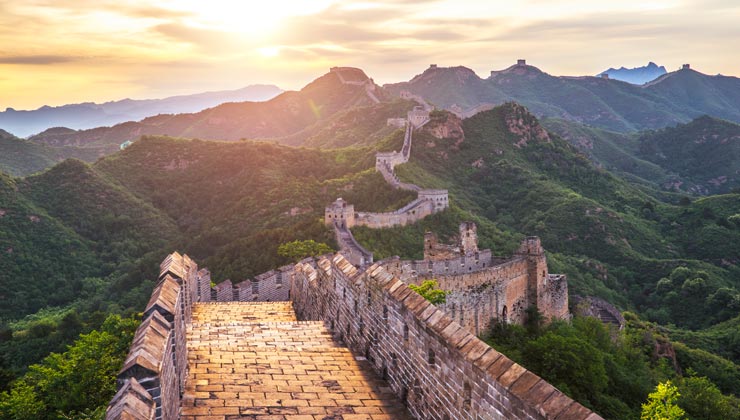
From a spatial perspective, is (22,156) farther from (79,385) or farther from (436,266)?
(79,385)

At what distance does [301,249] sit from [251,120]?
150 metres

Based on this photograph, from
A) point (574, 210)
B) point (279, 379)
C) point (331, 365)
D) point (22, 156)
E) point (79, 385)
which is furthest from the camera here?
point (22, 156)

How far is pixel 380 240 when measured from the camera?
50281 millimetres

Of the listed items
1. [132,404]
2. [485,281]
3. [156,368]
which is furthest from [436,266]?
[132,404]

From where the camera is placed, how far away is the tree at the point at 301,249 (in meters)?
41.5

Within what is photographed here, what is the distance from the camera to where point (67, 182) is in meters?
77.4

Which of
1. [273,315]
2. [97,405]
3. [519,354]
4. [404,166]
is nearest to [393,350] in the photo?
[273,315]

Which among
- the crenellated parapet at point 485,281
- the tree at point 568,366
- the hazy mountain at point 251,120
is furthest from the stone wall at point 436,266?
the hazy mountain at point 251,120

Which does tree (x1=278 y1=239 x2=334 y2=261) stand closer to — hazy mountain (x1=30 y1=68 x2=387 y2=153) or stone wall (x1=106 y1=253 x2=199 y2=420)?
stone wall (x1=106 y1=253 x2=199 y2=420)

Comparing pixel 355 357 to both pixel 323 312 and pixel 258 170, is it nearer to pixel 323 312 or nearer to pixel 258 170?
pixel 323 312

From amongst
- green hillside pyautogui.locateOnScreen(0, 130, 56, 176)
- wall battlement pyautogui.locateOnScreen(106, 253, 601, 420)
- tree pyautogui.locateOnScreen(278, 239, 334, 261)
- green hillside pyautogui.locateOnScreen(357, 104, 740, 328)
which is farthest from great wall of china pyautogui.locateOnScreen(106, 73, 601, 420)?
green hillside pyautogui.locateOnScreen(0, 130, 56, 176)

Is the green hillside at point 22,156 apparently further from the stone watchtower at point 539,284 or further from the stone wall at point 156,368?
the stone wall at point 156,368

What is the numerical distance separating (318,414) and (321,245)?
35194 mm

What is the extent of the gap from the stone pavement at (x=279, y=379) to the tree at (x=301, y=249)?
94.8 feet
